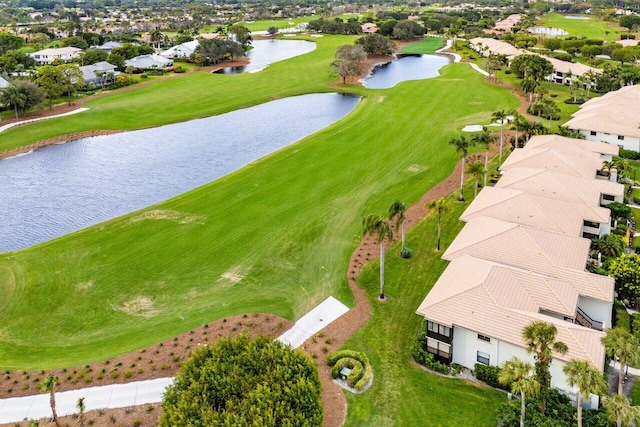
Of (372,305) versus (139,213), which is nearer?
(372,305)

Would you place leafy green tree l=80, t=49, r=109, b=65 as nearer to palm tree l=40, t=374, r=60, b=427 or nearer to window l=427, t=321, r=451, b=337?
palm tree l=40, t=374, r=60, b=427

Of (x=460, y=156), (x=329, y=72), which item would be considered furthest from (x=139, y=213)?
(x=329, y=72)

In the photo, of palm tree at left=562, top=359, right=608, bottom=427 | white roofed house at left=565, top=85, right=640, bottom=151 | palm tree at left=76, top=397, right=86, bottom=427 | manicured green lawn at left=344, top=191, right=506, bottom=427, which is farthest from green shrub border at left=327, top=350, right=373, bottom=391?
white roofed house at left=565, top=85, right=640, bottom=151

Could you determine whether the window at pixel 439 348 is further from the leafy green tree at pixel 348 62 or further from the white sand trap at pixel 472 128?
the leafy green tree at pixel 348 62

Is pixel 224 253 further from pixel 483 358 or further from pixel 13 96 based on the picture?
pixel 13 96

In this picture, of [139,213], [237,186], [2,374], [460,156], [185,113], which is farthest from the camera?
[185,113]

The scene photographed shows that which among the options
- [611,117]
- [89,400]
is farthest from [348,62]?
[89,400]

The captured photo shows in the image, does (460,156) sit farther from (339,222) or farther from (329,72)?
(329,72)
